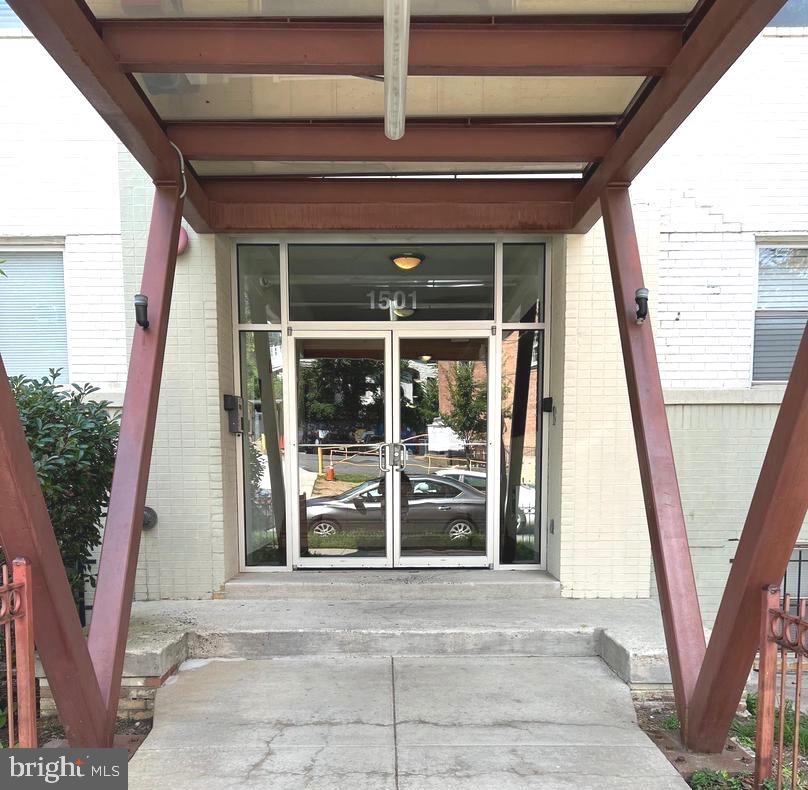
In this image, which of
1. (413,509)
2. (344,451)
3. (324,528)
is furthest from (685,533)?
(324,528)

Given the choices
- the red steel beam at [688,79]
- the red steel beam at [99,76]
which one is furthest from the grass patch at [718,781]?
the red steel beam at [99,76]

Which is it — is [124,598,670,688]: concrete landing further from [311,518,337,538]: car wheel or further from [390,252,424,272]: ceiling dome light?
[390,252,424,272]: ceiling dome light

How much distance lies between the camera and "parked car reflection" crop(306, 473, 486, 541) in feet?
16.4

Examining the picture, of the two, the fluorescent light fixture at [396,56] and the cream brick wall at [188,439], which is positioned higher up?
the fluorescent light fixture at [396,56]

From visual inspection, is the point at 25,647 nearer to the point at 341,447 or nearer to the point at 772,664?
the point at 341,447

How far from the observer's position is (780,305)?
466cm

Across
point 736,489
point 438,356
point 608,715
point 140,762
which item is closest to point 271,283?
point 438,356

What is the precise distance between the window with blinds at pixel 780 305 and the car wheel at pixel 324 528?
4.27 metres

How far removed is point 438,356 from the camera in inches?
194

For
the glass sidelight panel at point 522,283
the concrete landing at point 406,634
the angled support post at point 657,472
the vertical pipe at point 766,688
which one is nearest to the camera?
the vertical pipe at point 766,688

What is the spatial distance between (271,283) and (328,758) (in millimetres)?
3837

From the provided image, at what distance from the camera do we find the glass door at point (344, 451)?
4.91 m

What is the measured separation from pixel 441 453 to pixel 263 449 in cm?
176

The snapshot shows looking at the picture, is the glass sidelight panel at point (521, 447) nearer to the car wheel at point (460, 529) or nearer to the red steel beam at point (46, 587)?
the car wheel at point (460, 529)
